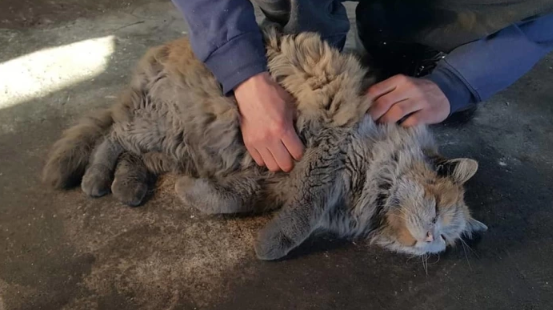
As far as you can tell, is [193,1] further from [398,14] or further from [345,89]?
[398,14]

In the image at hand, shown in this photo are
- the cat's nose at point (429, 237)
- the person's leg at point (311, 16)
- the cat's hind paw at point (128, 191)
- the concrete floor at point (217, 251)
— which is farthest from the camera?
the person's leg at point (311, 16)

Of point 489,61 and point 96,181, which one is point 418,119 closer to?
point 489,61

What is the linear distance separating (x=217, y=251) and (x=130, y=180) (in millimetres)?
368

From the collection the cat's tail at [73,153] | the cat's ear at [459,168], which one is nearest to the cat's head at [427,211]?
the cat's ear at [459,168]

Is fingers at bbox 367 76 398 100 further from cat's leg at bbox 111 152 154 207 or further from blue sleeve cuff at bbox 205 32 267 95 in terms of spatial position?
cat's leg at bbox 111 152 154 207

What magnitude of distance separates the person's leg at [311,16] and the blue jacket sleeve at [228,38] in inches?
6.7

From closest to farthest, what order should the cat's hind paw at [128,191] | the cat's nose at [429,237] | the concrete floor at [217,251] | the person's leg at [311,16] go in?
1. the concrete floor at [217,251]
2. the cat's nose at [429,237]
3. the cat's hind paw at [128,191]
4. the person's leg at [311,16]

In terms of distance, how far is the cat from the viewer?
4.92 feet

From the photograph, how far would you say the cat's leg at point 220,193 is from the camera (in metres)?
1.53

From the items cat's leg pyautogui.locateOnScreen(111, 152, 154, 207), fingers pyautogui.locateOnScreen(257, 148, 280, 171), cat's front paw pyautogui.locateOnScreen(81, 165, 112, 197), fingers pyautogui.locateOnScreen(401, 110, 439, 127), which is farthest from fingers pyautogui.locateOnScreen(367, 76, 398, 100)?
cat's front paw pyautogui.locateOnScreen(81, 165, 112, 197)

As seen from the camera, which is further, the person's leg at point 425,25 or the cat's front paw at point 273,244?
the person's leg at point 425,25

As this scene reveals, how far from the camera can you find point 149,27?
8.43ft

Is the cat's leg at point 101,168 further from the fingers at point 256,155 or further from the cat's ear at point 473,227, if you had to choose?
the cat's ear at point 473,227

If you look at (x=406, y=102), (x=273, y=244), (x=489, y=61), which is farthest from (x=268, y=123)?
(x=489, y=61)
